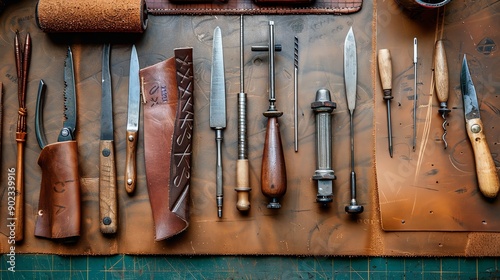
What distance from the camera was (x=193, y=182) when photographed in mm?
1637

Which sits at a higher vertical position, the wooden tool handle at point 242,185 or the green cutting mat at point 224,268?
the wooden tool handle at point 242,185

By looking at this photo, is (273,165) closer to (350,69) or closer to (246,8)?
(350,69)

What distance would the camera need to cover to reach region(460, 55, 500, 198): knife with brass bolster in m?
1.57

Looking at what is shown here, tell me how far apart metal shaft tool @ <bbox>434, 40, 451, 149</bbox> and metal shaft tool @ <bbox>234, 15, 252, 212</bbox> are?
0.58 metres

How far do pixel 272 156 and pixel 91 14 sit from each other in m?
0.67

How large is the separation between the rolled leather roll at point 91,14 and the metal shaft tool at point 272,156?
41 centimetres

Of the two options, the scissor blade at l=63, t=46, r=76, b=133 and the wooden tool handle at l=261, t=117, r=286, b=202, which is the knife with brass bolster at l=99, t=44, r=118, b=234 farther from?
the wooden tool handle at l=261, t=117, r=286, b=202

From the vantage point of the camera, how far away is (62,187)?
5.20 feet

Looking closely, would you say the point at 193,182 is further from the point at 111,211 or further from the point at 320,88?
the point at 320,88

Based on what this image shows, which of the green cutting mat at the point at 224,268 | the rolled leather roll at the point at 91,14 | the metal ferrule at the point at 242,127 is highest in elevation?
the rolled leather roll at the point at 91,14

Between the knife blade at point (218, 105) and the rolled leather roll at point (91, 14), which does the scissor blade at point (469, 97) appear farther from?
the rolled leather roll at point (91, 14)

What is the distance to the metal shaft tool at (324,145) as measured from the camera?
1.57 metres

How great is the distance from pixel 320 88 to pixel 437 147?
40 centimetres

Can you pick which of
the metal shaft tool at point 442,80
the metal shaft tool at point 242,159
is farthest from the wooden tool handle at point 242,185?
the metal shaft tool at point 442,80
